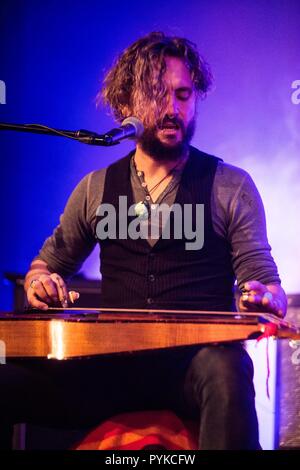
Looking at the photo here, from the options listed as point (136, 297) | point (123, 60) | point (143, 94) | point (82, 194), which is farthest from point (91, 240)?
point (123, 60)

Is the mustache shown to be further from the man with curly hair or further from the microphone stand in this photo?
the microphone stand

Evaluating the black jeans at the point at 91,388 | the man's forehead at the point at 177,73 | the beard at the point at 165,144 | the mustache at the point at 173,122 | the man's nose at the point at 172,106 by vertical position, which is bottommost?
the black jeans at the point at 91,388

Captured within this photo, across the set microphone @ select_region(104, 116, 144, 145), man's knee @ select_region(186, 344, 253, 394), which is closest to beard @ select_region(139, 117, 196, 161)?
microphone @ select_region(104, 116, 144, 145)

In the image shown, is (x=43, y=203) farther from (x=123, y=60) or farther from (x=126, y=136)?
(x=126, y=136)

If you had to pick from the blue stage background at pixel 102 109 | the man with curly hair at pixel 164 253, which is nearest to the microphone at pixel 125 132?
the man with curly hair at pixel 164 253

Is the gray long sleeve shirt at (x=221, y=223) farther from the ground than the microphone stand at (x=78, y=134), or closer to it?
closer to it

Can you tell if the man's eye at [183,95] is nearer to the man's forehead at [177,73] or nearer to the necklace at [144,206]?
the man's forehead at [177,73]

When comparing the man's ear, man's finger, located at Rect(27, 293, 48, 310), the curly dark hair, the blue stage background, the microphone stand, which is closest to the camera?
the microphone stand

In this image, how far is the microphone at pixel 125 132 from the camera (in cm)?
162

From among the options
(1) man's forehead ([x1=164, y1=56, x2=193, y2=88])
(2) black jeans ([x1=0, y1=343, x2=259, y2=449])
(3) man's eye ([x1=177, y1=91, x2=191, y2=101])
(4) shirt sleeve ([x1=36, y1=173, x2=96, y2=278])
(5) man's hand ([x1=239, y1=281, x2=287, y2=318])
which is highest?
(1) man's forehead ([x1=164, y1=56, x2=193, y2=88])

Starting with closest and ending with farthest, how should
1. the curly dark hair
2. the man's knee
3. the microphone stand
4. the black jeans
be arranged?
the man's knee → the microphone stand → the black jeans → the curly dark hair

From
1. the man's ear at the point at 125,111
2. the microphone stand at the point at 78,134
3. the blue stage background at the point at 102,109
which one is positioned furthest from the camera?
the blue stage background at the point at 102,109

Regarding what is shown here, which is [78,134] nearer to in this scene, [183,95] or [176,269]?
[176,269]

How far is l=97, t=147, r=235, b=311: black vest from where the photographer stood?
2084 millimetres
